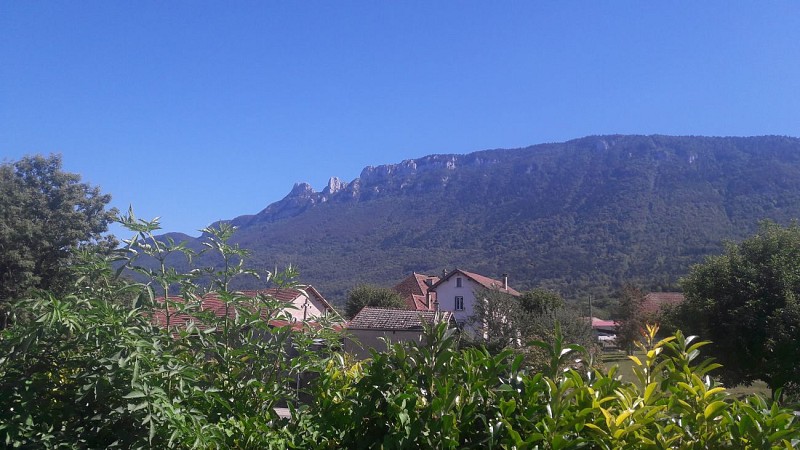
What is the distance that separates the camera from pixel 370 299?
1761 inches

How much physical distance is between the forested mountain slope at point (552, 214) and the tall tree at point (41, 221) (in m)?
50.4

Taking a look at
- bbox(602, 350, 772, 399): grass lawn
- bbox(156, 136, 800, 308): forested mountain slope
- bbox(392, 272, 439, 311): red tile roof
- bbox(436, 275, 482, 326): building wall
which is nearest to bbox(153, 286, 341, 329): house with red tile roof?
bbox(602, 350, 772, 399): grass lawn

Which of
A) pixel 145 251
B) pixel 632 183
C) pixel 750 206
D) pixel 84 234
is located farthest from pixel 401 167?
pixel 145 251

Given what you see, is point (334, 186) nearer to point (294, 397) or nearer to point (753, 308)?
point (753, 308)

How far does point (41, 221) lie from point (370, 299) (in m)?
25.9

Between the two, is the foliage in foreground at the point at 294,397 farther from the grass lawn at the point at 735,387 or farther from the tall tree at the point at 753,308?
the tall tree at the point at 753,308

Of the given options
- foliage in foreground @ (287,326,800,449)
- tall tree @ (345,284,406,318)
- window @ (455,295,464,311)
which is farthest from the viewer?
window @ (455,295,464,311)

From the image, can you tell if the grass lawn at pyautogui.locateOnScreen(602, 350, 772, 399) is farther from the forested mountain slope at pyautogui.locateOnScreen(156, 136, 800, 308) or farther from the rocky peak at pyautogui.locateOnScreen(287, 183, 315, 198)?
the rocky peak at pyautogui.locateOnScreen(287, 183, 315, 198)

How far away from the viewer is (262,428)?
8.09ft

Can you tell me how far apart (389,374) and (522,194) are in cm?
12562

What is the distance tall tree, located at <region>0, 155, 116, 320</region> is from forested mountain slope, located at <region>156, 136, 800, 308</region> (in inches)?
1984

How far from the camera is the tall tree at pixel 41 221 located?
2058 cm

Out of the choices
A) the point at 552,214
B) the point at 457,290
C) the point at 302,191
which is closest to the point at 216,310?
the point at 457,290

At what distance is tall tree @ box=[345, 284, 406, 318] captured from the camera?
44312 mm
